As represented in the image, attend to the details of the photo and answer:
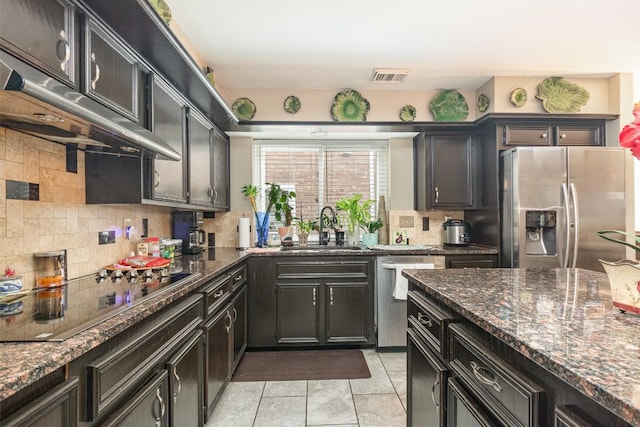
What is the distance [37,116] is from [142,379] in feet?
3.21

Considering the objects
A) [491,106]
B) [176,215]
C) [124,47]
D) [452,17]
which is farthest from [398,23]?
[176,215]

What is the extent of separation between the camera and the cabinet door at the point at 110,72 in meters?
1.46

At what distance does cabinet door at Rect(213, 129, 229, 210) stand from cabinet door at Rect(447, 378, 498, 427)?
2480 millimetres

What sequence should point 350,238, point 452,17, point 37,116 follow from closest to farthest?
point 37,116
point 452,17
point 350,238

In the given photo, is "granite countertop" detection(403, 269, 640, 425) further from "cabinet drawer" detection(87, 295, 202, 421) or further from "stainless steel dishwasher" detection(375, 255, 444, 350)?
"stainless steel dishwasher" detection(375, 255, 444, 350)

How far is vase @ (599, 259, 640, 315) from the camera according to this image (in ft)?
3.37

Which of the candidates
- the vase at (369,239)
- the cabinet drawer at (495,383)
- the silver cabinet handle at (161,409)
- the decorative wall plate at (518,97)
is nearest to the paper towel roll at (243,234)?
the vase at (369,239)

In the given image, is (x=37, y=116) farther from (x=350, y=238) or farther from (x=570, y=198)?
(x=570, y=198)

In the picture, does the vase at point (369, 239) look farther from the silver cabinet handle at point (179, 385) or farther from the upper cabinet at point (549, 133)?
the silver cabinet handle at point (179, 385)

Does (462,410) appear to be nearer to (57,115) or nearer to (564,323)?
(564,323)

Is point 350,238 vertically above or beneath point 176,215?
beneath

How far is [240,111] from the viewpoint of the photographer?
3.38 metres

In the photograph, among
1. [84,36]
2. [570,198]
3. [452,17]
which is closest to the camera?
[84,36]

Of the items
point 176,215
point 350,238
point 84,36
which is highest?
point 84,36
